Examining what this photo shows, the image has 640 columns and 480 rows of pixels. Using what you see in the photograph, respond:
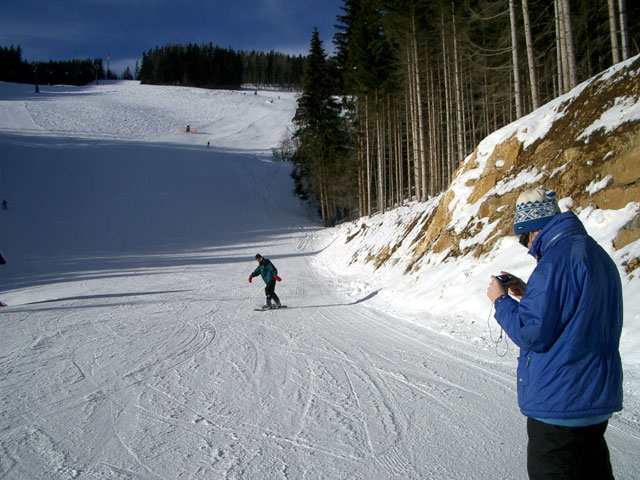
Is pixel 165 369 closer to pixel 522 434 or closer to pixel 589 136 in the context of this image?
pixel 522 434

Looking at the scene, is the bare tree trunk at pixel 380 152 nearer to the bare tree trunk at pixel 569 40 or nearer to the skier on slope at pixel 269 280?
the bare tree trunk at pixel 569 40

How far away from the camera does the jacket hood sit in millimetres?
2031

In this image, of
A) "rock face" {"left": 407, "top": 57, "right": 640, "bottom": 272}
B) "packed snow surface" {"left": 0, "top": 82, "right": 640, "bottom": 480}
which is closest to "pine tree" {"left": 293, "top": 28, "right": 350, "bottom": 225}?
"packed snow surface" {"left": 0, "top": 82, "right": 640, "bottom": 480}

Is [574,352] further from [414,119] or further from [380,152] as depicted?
[380,152]

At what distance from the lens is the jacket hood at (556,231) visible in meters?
2.03

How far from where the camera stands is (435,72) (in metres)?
23.9

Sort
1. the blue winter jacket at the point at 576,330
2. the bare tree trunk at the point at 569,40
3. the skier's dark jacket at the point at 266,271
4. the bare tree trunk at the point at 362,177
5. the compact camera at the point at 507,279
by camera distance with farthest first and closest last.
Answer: the bare tree trunk at the point at 362,177
the skier's dark jacket at the point at 266,271
the bare tree trunk at the point at 569,40
the compact camera at the point at 507,279
the blue winter jacket at the point at 576,330

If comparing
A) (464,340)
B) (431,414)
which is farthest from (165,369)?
(464,340)

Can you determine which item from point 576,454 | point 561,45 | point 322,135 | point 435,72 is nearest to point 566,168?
point 561,45

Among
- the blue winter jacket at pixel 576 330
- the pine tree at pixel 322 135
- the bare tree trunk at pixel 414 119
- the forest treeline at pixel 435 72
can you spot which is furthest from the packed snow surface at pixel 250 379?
the pine tree at pixel 322 135

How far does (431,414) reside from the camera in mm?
4176

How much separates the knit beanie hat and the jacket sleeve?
1.04 ft

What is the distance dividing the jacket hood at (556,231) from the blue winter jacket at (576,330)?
0.02 m

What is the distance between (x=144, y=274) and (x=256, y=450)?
16.7 meters
